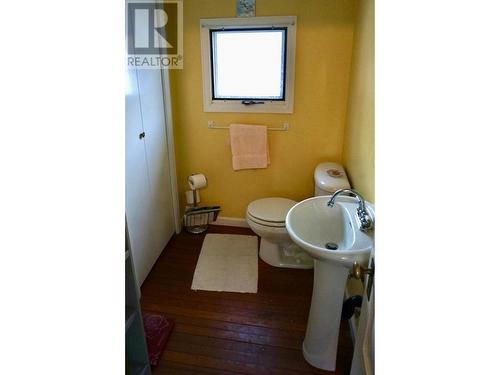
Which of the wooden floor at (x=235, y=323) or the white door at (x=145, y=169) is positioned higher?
the white door at (x=145, y=169)

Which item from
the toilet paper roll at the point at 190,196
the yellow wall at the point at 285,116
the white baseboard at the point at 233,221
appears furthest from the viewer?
the white baseboard at the point at 233,221

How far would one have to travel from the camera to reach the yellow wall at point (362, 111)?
60.9 inches

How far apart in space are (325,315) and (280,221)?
0.79 m

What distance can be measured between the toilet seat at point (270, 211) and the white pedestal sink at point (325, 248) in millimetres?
580

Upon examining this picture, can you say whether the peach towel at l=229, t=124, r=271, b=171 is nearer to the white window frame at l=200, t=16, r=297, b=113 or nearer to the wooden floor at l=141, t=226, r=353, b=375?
the white window frame at l=200, t=16, r=297, b=113

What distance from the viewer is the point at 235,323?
5.82ft

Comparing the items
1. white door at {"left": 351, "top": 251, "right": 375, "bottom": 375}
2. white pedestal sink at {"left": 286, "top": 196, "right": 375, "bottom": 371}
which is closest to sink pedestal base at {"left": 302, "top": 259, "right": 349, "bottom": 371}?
white pedestal sink at {"left": 286, "top": 196, "right": 375, "bottom": 371}

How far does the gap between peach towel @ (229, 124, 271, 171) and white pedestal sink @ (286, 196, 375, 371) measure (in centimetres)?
101

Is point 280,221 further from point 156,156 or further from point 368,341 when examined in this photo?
point 368,341

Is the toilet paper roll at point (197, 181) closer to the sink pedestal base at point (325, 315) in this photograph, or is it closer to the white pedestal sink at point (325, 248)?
the white pedestal sink at point (325, 248)

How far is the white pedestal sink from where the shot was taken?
1.30m

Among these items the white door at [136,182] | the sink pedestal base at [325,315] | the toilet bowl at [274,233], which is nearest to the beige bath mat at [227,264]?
the toilet bowl at [274,233]
